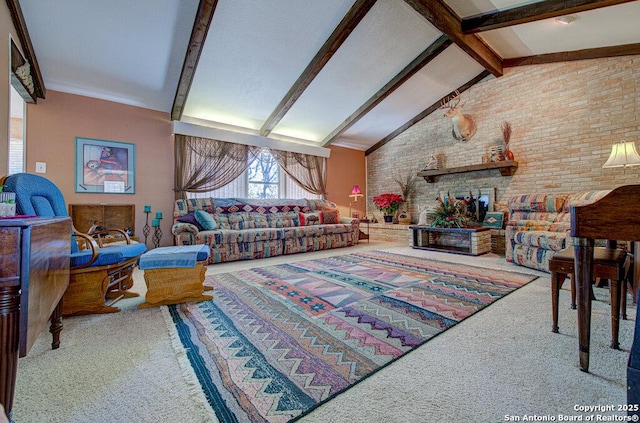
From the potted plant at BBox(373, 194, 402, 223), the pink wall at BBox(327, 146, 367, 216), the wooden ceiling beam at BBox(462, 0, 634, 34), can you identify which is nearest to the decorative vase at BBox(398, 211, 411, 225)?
the potted plant at BBox(373, 194, 402, 223)

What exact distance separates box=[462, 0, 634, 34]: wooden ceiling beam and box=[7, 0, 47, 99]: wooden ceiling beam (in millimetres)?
5277

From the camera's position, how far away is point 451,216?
4773mm

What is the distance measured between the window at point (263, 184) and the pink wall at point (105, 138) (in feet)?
2.55

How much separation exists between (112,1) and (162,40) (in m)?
0.59

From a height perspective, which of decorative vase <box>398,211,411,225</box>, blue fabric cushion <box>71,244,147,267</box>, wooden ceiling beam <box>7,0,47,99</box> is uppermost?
wooden ceiling beam <box>7,0,47,99</box>

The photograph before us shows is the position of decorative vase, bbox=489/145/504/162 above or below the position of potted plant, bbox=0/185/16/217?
above

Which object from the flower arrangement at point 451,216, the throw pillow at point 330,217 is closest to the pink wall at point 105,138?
the throw pillow at point 330,217

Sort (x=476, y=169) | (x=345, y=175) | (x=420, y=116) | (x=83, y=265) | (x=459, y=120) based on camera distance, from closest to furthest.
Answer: (x=83, y=265) → (x=476, y=169) → (x=459, y=120) → (x=420, y=116) → (x=345, y=175)

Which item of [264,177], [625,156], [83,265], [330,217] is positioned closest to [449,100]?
[625,156]

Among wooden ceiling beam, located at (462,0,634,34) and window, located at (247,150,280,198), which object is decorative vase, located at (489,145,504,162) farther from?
window, located at (247,150,280,198)

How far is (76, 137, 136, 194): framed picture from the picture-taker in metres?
3.96

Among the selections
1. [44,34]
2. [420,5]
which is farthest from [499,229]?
[44,34]

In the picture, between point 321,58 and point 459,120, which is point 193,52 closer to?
point 321,58

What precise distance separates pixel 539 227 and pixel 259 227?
427cm
